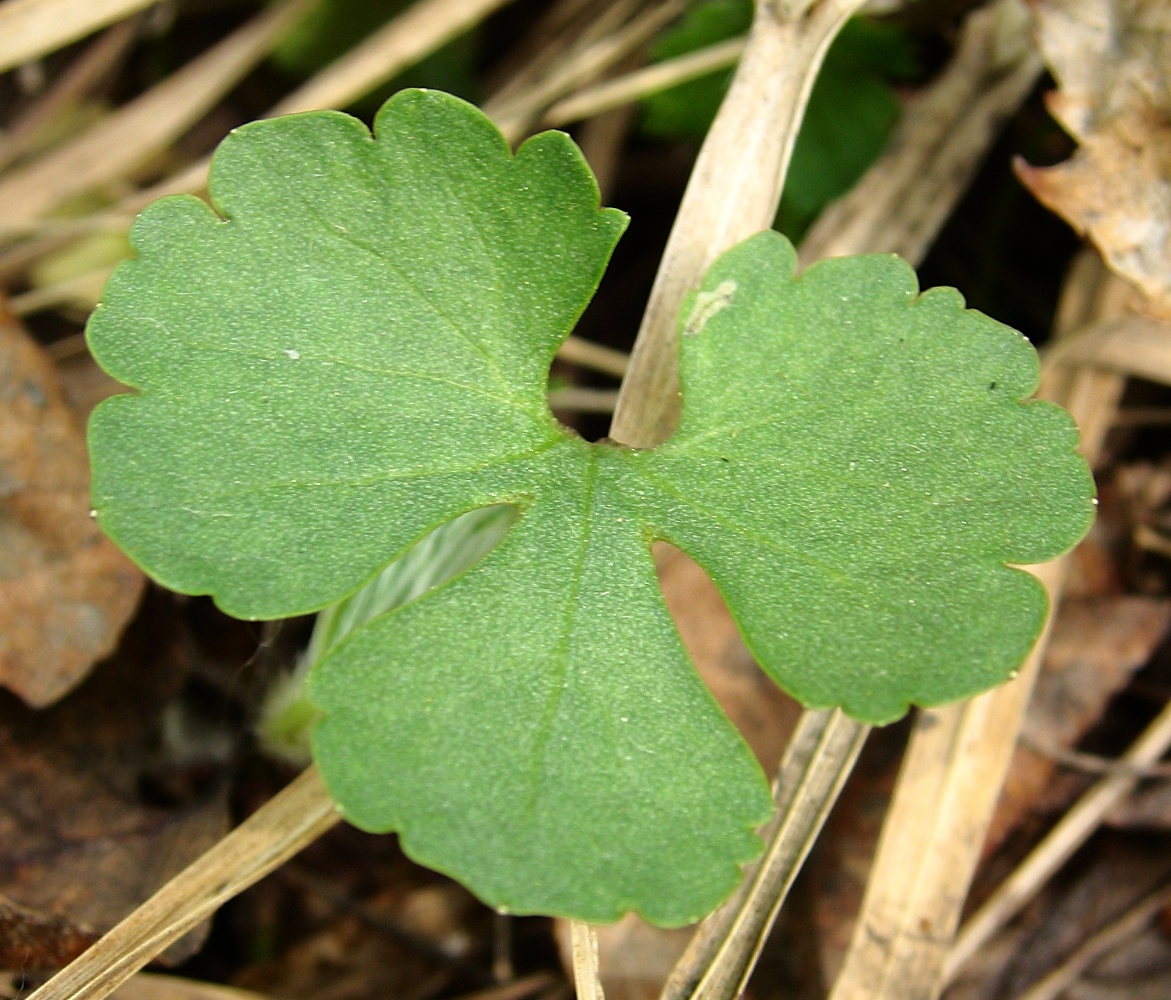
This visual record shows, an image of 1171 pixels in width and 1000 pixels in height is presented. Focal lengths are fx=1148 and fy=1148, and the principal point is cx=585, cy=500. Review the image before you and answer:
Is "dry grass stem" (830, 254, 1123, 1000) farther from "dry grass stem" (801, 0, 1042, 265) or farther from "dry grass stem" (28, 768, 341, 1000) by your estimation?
"dry grass stem" (28, 768, 341, 1000)

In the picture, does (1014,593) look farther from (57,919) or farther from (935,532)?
(57,919)

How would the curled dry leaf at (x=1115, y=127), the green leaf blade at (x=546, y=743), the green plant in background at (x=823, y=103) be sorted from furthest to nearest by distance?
the green plant in background at (x=823, y=103)
the curled dry leaf at (x=1115, y=127)
the green leaf blade at (x=546, y=743)

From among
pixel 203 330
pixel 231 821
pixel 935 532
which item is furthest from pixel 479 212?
pixel 231 821

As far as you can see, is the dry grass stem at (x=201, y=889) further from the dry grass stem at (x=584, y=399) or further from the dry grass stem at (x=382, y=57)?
the dry grass stem at (x=382, y=57)

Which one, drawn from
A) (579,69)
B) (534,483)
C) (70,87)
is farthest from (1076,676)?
(70,87)

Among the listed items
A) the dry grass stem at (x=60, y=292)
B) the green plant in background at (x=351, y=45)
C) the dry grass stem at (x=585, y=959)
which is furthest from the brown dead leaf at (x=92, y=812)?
the green plant in background at (x=351, y=45)

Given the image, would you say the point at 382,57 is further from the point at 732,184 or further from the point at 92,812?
the point at 92,812
